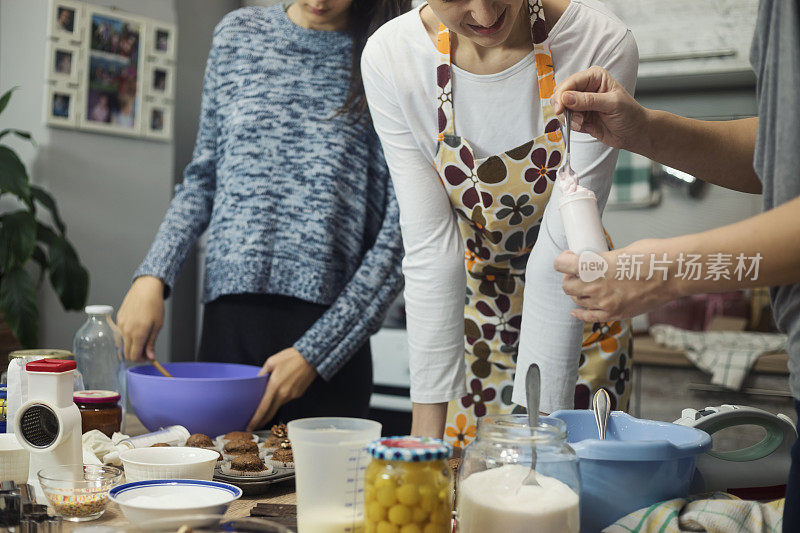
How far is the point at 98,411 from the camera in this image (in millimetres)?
1180

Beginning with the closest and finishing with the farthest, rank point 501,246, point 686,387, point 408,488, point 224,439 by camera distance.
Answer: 1. point 408,488
2. point 224,439
3. point 501,246
4. point 686,387

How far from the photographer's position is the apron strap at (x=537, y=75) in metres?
1.16

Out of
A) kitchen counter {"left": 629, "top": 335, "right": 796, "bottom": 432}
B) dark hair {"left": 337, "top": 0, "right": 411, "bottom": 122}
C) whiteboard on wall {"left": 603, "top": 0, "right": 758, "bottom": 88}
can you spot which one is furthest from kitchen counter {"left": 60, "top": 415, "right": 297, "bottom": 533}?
whiteboard on wall {"left": 603, "top": 0, "right": 758, "bottom": 88}

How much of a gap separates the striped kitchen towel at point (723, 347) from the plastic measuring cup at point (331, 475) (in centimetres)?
216

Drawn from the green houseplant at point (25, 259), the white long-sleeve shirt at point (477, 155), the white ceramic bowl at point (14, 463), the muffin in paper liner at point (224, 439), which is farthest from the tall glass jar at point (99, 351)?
the green houseplant at point (25, 259)

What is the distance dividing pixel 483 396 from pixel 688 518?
2.47 feet

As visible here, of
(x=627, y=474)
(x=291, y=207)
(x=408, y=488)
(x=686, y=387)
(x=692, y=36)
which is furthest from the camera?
(x=692, y=36)

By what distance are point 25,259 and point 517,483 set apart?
7.72 ft

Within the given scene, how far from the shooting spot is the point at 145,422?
1.27m

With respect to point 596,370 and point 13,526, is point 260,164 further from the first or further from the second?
point 13,526

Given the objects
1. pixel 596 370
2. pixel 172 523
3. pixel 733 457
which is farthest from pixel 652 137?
pixel 172 523

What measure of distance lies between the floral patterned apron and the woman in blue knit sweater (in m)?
0.18

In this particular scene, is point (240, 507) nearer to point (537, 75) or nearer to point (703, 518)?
point (703, 518)

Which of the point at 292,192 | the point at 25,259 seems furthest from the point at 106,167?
the point at 292,192
